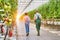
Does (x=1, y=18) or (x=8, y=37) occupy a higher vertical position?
(x=1, y=18)

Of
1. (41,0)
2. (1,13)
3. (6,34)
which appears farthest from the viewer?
(41,0)

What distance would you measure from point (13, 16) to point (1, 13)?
15 centimetres

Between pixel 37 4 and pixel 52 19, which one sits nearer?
pixel 37 4

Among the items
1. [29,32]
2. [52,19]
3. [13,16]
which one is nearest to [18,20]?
[13,16]

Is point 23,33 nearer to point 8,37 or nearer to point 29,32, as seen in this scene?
point 29,32

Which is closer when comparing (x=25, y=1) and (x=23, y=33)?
(x=25, y=1)

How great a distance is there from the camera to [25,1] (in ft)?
7.57

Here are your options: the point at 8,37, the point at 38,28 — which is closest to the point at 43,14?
the point at 38,28

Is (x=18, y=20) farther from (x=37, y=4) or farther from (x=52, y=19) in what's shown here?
(x=52, y=19)

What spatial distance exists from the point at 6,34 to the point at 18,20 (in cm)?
14

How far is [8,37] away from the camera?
223 cm

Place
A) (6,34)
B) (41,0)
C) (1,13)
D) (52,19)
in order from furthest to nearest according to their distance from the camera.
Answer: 1. (52,19)
2. (41,0)
3. (6,34)
4. (1,13)

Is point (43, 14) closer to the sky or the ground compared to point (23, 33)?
closer to the sky

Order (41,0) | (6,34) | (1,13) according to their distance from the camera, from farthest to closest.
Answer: (41,0) → (6,34) → (1,13)
